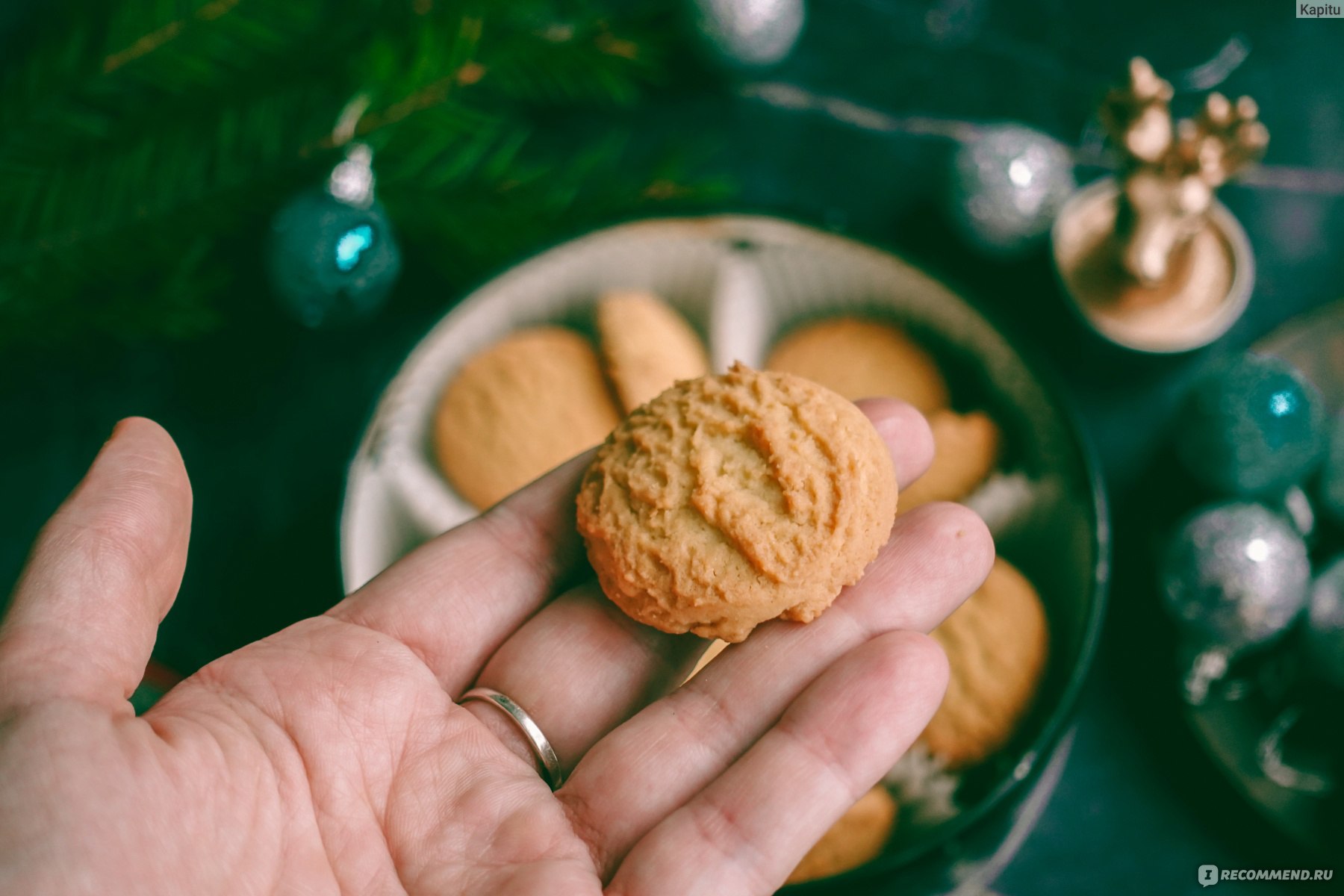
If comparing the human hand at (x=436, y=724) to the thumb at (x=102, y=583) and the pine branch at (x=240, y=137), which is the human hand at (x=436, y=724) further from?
the pine branch at (x=240, y=137)

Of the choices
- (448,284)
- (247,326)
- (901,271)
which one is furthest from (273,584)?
(901,271)

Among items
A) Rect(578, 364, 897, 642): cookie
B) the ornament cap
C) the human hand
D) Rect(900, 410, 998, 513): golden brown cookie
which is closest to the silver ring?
the human hand

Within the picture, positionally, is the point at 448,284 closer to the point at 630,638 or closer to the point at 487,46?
the point at 487,46

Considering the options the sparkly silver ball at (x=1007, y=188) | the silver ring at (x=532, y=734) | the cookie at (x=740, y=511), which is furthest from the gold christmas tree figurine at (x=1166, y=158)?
the silver ring at (x=532, y=734)

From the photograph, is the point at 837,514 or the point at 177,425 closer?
the point at 837,514

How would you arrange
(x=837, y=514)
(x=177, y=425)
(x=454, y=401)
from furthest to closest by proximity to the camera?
(x=177, y=425) → (x=454, y=401) → (x=837, y=514)

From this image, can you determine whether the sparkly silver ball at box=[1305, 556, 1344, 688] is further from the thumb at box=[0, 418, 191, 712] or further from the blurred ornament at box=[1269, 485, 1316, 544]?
the thumb at box=[0, 418, 191, 712]

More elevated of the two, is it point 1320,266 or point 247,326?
point 1320,266
